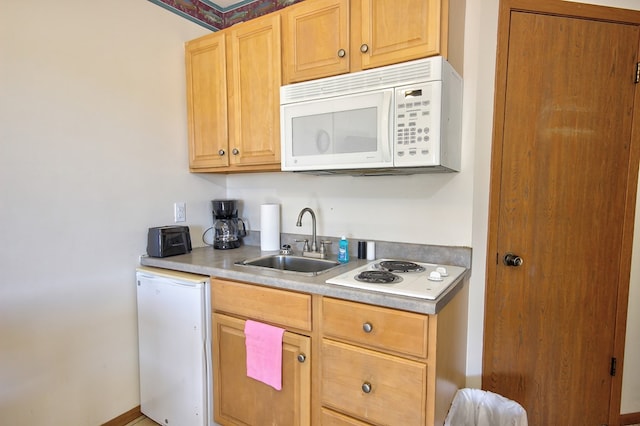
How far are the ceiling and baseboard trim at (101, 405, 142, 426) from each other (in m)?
2.41

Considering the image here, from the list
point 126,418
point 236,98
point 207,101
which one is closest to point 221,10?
point 207,101

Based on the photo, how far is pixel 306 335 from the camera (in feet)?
4.59

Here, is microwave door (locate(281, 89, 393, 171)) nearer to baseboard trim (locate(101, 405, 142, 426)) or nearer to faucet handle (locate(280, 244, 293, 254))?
faucet handle (locate(280, 244, 293, 254))

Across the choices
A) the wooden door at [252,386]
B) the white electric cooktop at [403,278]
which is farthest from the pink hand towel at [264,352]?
the white electric cooktop at [403,278]

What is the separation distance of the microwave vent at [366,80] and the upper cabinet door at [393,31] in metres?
0.07

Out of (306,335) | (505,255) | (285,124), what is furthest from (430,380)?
(285,124)

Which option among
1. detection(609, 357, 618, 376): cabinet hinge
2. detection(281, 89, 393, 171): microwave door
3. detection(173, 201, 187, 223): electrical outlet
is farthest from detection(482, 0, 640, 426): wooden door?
detection(173, 201, 187, 223): electrical outlet

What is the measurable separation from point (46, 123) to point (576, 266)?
2.68m

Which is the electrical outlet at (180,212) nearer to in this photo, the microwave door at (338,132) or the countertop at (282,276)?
the countertop at (282,276)

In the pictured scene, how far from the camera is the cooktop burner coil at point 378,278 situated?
1344 millimetres

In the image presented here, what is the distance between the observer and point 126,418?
1.86 meters

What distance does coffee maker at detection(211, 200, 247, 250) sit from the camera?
2.23 m

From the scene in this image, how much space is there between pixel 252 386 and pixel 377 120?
1364 mm

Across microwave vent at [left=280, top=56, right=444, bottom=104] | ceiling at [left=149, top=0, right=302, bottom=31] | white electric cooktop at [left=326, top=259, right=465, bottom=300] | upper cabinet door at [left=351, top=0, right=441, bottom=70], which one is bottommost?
white electric cooktop at [left=326, top=259, right=465, bottom=300]
